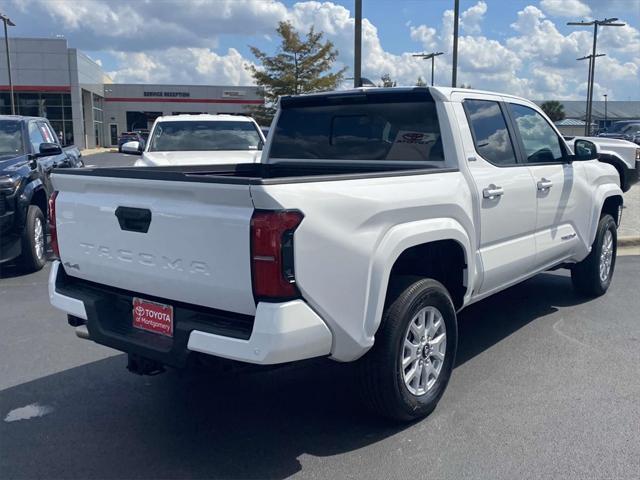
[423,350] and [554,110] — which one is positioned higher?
[554,110]

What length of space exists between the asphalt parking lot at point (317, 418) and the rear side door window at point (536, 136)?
153cm

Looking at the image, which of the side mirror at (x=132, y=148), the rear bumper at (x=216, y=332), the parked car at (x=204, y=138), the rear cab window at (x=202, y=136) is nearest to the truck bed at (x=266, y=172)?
the rear bumper at (x=216, y=332)

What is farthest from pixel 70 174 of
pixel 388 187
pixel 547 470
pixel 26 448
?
pixel 547 470

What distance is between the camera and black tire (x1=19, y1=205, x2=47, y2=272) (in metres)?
8.01

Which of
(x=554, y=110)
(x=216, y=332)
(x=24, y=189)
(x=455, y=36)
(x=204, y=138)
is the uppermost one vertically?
(x=554, y=110)

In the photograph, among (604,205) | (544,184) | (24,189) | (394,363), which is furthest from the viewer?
(24,189)

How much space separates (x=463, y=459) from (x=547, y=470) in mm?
425

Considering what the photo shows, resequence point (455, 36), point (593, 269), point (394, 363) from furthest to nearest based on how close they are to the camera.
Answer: point (455, 36) < point (593, 269) < point (394, 363)

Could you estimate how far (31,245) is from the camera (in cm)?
810

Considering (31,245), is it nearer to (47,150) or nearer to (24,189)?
(24,189)

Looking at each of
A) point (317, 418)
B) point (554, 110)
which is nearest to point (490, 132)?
point (317, 418)

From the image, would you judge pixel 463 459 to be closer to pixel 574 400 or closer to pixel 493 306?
pixel 574 400

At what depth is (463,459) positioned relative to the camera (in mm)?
3539

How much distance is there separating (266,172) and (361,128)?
92 centimetres
